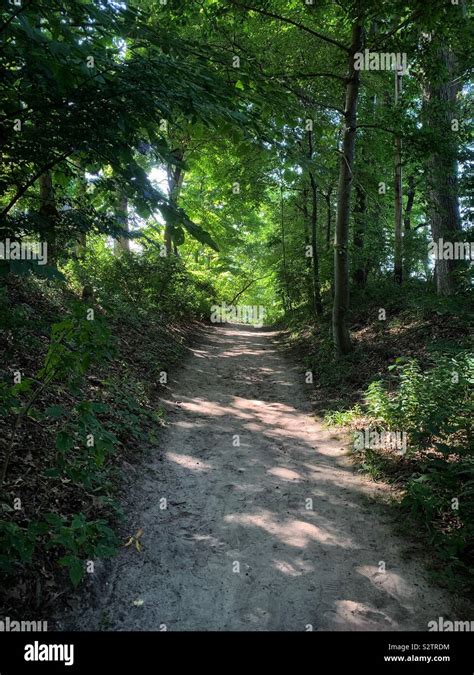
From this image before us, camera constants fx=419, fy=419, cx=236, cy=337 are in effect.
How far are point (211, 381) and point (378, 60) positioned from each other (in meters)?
7.49

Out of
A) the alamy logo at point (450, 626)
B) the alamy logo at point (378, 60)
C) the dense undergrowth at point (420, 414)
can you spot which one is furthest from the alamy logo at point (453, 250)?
the alamy logo at point (450, 626)

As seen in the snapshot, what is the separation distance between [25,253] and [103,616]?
2.78 metres

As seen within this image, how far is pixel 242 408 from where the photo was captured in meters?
8.37

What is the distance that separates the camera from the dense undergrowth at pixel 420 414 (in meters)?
4.23

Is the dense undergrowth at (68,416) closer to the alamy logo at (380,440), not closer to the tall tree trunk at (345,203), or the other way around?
the alamy logo at (380,440)

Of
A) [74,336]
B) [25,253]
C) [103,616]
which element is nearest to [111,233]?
[74,336]

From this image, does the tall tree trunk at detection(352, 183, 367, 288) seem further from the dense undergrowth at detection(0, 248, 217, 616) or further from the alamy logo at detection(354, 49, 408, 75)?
the dense undergrowth at detection(0, 248, 217, 616)

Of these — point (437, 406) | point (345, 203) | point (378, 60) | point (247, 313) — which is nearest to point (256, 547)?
point (437, 406)

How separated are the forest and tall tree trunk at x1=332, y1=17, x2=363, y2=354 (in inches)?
2.0

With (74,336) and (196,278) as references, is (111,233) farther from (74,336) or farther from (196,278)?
(196,278)

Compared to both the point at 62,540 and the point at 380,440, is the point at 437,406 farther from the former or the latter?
the point at 62,540

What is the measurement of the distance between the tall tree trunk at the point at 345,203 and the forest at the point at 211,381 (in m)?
0.05

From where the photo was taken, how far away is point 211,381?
10062mm
